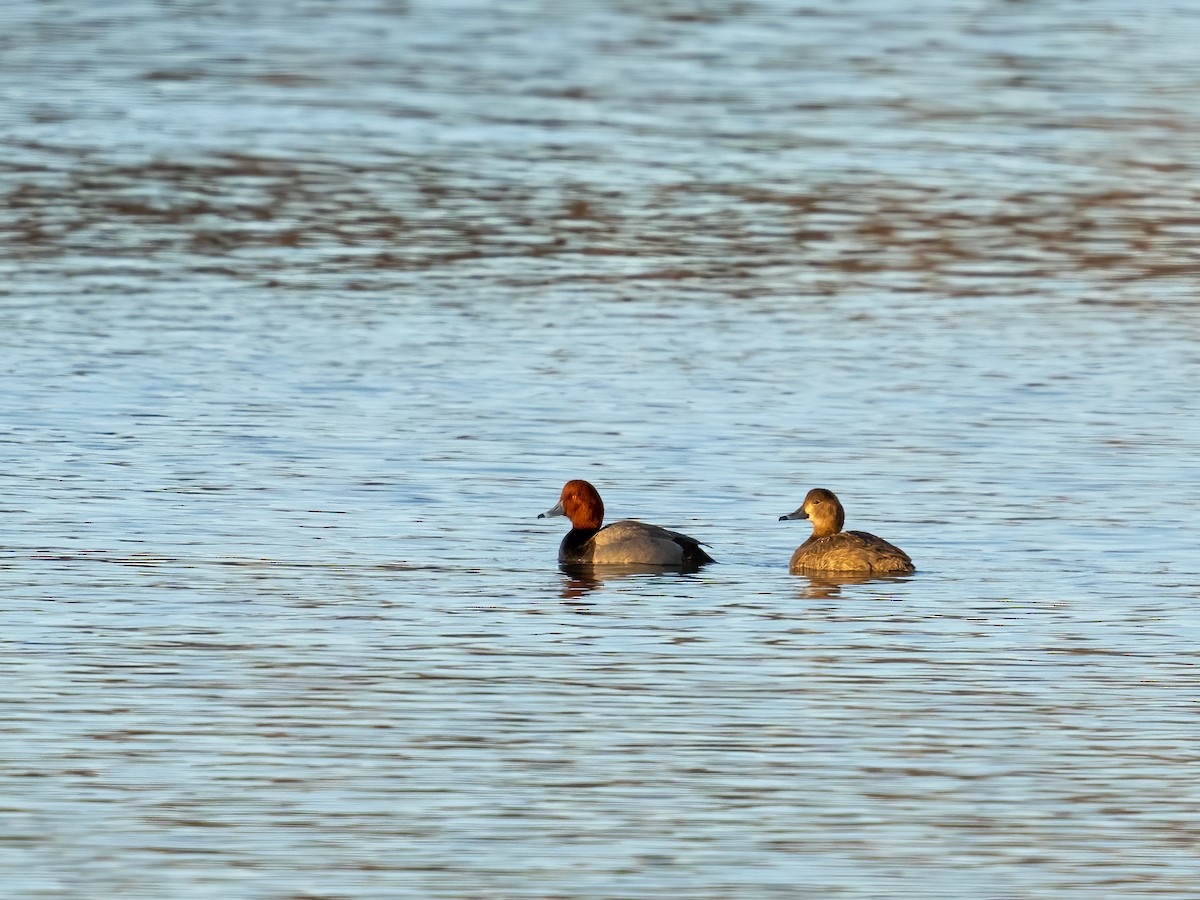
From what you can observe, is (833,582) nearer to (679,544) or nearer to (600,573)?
(679,544)

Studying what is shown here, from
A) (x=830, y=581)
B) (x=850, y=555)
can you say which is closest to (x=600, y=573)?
(x=830, y=581)

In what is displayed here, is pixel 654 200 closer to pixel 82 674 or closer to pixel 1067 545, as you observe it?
pixel 1067 545

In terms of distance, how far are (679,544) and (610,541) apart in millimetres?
479

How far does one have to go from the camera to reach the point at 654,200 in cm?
2678

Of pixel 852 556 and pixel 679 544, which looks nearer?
pixel 852 556

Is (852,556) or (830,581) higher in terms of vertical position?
(852,556)

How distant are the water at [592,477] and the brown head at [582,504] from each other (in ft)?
1.11

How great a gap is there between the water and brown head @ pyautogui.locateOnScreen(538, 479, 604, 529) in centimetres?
34

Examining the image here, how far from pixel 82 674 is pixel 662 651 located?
2.46m

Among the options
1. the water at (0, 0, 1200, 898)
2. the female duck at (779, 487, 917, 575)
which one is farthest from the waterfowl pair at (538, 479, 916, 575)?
the water at (0, 0, 1200, 898)

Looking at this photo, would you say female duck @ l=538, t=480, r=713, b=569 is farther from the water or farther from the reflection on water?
the reflection on water

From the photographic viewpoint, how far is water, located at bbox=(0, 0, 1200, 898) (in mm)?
9211

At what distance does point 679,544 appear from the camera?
13.6 metres

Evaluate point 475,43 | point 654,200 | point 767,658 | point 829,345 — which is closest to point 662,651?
point 767,658
